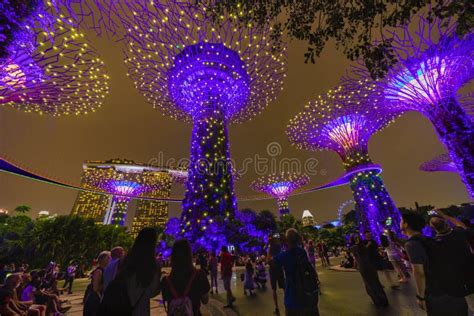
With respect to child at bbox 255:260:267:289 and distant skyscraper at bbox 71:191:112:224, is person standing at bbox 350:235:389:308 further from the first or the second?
distant skyscraper at bbox 71:191:112:224

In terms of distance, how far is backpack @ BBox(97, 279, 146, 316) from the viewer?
2.11 meters

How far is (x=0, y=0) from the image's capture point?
Result: 20.4ft

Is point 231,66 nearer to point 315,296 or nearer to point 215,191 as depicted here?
point 215,191

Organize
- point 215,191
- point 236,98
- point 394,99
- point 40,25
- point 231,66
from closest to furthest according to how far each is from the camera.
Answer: point 40,25 < point 394,99 < point 215,191 < point 231,66 < point 236,98

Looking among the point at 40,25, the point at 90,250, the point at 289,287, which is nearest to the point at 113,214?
the point at 90,250

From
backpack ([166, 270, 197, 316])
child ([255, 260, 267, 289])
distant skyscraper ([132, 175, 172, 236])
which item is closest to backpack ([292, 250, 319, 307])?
backpack ([166, 270, 197, 316])

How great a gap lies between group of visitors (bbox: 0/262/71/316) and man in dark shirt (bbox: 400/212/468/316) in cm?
741

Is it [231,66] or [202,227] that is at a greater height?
[231,66]

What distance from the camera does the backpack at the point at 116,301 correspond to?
2105 millimetres

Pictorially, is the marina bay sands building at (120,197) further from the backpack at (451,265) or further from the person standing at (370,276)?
the backpack at (451,265)

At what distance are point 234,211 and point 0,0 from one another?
1827cm

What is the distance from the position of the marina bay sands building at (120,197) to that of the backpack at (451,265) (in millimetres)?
59020

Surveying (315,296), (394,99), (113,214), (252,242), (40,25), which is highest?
(113,214)

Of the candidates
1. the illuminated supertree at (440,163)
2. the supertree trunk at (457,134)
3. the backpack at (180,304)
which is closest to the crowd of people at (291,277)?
the backpack at (180,304)
